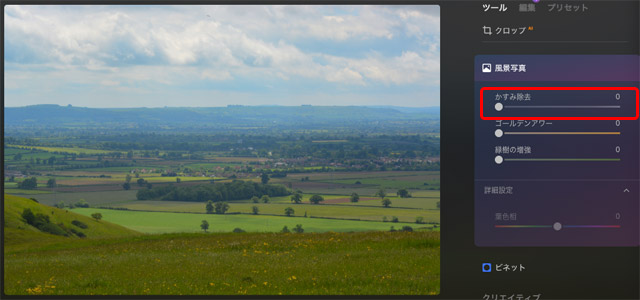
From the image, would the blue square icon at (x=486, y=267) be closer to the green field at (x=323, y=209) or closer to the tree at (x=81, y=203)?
the green field at (x=323, y=209)

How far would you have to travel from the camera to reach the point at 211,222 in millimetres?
127750

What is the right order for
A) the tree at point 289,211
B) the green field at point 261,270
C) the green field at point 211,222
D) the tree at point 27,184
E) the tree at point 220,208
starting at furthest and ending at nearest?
the tree at point 27,184 → the tree at point 220,208 → the tree at point 289,211 → the green field at point 211,222 → the green field at point 261,270

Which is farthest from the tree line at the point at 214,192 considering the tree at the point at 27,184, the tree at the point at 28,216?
the tree at the point at 28,216

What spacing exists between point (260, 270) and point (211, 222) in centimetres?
10909

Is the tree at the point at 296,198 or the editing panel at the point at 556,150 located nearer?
the editing panel at the point at 556,150

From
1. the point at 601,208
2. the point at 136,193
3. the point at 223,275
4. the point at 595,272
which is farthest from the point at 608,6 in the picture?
the point at 136,193

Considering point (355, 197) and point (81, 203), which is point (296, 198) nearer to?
point (355, 197)

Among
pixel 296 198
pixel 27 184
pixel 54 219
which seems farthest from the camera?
pixel 27 184

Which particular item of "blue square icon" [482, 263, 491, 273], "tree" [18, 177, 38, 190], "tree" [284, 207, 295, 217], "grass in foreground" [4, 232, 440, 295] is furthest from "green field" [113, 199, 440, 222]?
"blue square icon" [482, 263, 491, 273]

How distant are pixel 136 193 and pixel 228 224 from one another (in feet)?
226

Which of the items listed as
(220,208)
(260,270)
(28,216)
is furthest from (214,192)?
(260,270)

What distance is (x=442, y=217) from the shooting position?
8.99 m

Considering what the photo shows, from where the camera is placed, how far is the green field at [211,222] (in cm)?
10969

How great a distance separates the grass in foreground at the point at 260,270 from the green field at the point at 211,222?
7155 cm
